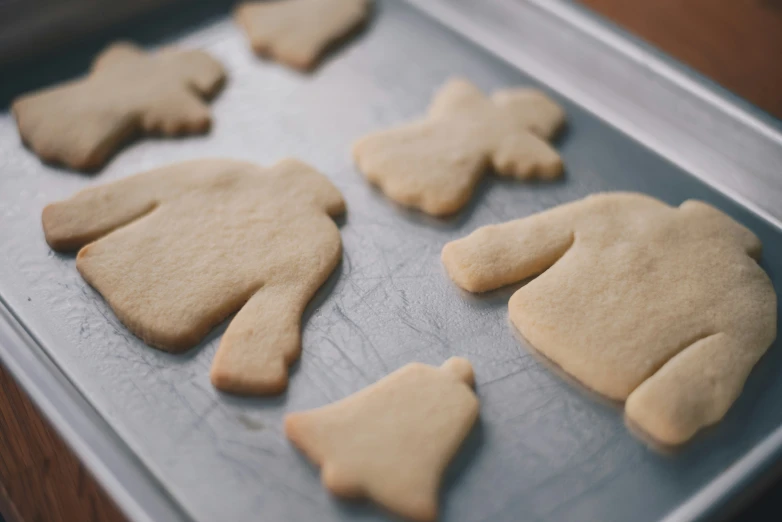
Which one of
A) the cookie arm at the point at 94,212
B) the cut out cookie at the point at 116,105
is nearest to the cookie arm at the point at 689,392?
the cookie arm at the point at 94,212

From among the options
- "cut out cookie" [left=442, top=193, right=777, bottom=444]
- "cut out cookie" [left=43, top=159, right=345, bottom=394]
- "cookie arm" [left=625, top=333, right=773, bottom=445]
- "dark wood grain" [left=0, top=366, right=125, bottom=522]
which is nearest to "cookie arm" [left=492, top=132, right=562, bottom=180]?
"cut out cookie" [left=442, top=193, right=777, bottom=444]

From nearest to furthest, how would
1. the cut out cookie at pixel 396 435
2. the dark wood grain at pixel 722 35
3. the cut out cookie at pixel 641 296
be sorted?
the cut out cookie at pixel 396 435
the cut out cookie at pixel 641 296
the dark wood grain at pixel 722 35

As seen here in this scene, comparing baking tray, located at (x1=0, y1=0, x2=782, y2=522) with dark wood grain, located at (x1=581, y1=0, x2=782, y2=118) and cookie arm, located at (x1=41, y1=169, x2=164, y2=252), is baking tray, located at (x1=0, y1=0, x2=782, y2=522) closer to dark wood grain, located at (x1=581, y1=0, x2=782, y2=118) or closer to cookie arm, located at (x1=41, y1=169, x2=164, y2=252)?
cookie arm, located at (x1=41, y1=169, x2=164, y2=252)

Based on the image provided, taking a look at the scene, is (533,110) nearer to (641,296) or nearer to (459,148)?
(459,148)

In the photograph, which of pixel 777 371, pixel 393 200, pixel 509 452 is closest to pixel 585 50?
pixel 393 200

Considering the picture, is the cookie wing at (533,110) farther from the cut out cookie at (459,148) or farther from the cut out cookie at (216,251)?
the cut out cookie at (216,251)

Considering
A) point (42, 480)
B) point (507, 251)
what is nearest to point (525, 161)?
point (507, 251)
